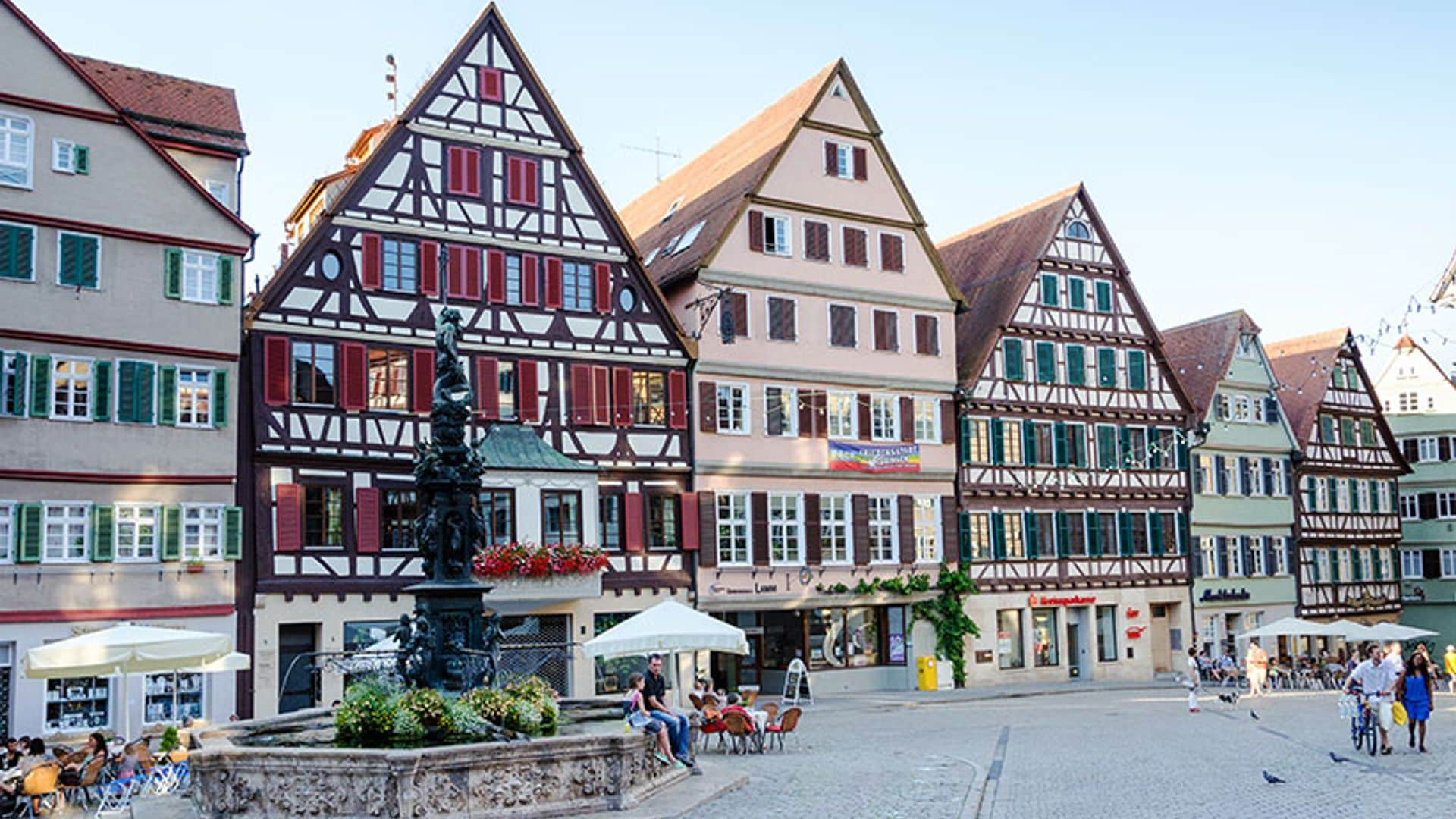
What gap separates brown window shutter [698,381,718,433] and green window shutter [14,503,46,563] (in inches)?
598

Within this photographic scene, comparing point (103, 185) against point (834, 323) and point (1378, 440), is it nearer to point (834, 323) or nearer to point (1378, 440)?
point (834, 323)

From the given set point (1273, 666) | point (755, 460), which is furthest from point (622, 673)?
point (1273, 666)

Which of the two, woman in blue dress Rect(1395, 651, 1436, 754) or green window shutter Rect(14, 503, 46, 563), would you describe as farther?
green window shutter Rect(14, 503, 46, 563)

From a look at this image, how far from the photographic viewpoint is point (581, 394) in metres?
35.6

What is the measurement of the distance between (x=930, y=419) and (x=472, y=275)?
14.1 meters

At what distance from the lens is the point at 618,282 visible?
36.6 m

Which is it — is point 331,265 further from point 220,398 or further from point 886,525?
point 886,525

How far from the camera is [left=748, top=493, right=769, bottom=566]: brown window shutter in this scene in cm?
3809

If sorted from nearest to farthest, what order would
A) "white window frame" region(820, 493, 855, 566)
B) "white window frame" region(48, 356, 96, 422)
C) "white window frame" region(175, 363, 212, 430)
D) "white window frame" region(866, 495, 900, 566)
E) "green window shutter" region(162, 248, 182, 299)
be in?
"white window frame" region(48, 356, 96, 422) → "white window frame" region(175, 363, 212, 430) → "green window shutter" region(162, 248, 182, 299) → "white window frame" region(820, 493, 855, 566) → "white window frame" region(866, 495, 900, 566)

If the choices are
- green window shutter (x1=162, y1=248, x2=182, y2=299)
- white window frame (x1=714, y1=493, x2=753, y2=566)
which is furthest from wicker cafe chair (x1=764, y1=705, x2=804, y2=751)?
green window shutter (x1=162, y1=248, x2=182, y2=299)

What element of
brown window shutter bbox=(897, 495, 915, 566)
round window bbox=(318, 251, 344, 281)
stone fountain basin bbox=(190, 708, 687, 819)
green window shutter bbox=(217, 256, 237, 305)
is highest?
round window bbox=(318, 251, 344, 281)

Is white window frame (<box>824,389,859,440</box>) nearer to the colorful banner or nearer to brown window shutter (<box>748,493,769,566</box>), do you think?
the colorful banner

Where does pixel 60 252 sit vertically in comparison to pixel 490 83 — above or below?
below

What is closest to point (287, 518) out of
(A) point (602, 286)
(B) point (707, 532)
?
(A) point (602, 286)
